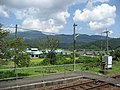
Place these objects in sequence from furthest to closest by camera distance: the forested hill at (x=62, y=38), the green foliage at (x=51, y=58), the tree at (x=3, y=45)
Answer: the green foliage at (x=51, y=58) → the forested hill at (x=62, y=38) → the tree at (x=3, y=45)

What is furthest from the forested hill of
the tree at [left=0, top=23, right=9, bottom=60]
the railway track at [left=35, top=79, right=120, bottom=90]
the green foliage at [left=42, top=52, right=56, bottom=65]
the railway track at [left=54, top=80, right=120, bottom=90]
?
the railway track at [left=54, top=80, right=120, bottom=90]

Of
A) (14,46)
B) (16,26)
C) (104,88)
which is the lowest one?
(104,88)

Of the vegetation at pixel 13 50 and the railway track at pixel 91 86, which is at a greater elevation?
the vegetation at pixel 13 50

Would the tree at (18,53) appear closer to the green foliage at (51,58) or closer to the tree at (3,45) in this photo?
the tree at (3,45)

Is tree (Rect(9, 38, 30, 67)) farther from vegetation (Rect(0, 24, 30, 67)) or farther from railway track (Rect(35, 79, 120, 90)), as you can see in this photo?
railway track (Rect(35, 79, 120, 90))

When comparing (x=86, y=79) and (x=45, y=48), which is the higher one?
(x=45, y=48)

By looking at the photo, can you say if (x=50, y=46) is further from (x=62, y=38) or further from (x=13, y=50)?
(x=13, y=50)

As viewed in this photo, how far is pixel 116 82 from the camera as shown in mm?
17656

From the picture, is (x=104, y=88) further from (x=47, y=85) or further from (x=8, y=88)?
(x=8, y=88)

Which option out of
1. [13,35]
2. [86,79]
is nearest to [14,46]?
[13,35]

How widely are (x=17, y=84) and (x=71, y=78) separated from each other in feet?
15.7

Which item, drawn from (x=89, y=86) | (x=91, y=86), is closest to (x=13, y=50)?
(x=89, y=86)

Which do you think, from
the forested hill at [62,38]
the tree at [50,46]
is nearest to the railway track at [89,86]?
the forested hill at [62,38]

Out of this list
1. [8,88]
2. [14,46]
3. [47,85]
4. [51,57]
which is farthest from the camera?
[51,57]
